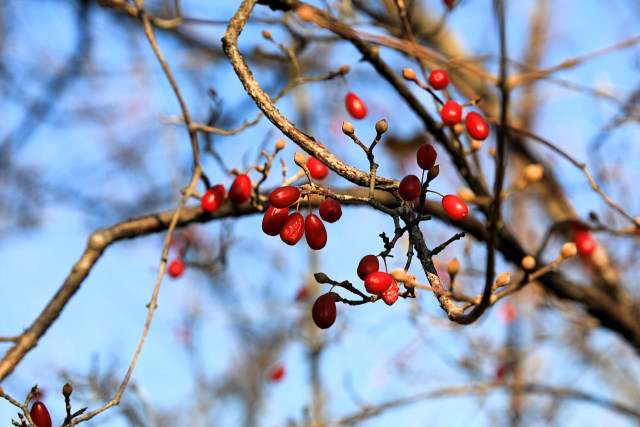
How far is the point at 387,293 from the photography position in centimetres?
123

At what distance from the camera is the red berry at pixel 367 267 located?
127 cm

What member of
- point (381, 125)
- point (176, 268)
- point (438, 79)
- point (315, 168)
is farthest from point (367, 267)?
point (176, 268)

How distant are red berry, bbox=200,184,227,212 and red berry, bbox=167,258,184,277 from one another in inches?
38.8

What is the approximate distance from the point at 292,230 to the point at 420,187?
13.7 inches

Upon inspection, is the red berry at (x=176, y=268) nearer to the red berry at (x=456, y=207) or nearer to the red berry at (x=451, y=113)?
the red berry at (x=451, y=113)

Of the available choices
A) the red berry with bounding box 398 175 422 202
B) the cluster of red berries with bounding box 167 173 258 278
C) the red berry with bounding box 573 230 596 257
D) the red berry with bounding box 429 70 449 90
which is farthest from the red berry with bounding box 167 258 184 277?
the red berry with bounding box 573 230 596 257

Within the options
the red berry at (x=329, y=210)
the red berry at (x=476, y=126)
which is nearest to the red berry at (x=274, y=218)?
the red berry at (x=329, y=210)

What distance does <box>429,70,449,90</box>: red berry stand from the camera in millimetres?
2051

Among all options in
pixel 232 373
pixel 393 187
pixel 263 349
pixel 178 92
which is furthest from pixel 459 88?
pixel 232 373

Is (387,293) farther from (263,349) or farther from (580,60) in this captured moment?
(263,349)

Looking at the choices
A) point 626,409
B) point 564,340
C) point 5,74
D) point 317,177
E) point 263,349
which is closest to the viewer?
point 317,177

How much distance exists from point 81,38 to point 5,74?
1616mm

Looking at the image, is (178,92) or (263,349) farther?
(263,349)

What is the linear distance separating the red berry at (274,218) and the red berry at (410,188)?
331mm
